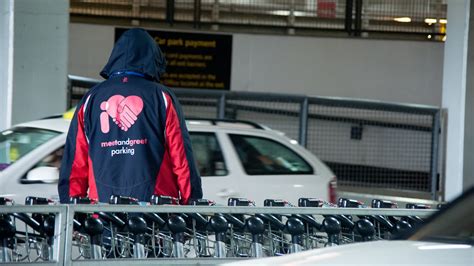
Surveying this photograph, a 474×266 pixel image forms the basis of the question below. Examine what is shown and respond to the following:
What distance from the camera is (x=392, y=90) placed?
21703mm

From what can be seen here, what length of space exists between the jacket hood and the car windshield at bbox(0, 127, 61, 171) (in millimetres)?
3221

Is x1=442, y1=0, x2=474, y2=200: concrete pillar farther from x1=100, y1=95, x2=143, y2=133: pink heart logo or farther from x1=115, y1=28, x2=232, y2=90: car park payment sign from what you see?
x1=100, y1=95, x2=143, y2=133: pink heart logo

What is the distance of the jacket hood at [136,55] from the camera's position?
7246 millimetres

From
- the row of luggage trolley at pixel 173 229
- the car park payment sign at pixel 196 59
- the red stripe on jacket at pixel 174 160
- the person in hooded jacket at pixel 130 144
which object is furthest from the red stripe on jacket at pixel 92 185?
the car park payment sign at pixel 196 59

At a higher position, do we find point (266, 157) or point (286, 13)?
point (286, 13)

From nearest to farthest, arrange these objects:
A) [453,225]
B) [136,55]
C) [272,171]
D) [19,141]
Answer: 1. [453,225]
2. [136,55]
3. [19,141]
4. [272,171]

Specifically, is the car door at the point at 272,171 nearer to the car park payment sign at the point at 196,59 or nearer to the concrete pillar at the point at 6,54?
the concrete pillar at the point at 6,54

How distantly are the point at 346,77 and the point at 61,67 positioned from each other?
8684 mm

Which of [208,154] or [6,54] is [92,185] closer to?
[208,154]

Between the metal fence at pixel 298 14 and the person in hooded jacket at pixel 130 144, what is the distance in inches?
580

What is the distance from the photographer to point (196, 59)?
70.7 ft

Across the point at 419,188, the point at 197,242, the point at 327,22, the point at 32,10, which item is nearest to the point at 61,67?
the point at 32,10

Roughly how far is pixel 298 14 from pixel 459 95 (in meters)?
6.84

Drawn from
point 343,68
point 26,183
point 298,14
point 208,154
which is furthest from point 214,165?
point 298,14
